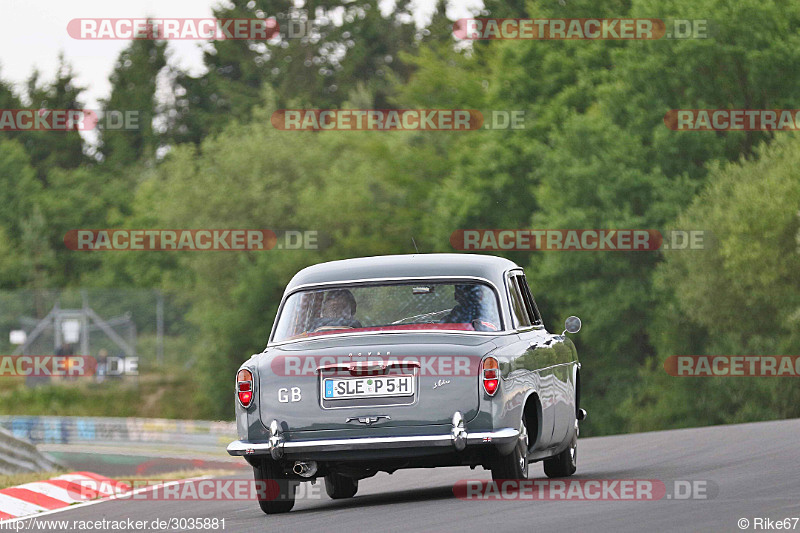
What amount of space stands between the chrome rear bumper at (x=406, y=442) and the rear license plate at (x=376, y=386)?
29cm

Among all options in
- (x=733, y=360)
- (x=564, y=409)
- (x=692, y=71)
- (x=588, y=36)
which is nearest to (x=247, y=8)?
(x=588, y=36)

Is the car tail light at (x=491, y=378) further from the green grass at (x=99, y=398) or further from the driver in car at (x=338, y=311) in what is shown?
the green grass at (x=99, y=398)

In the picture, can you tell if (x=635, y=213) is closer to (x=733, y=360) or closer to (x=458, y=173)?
(x=733, y=360)

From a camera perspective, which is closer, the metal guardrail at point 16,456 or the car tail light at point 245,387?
the car tail light at point 245,387

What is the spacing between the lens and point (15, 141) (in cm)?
10881

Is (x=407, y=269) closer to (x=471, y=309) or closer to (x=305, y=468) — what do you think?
(x=471, y=309)

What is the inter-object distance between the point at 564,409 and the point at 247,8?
9057 centimetres

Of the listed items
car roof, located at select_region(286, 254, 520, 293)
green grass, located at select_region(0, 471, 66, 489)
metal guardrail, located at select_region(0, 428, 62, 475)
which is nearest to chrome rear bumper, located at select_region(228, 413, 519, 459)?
car roof, located at select_region(286, 254, 520, 293)

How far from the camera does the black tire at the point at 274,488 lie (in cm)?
1131

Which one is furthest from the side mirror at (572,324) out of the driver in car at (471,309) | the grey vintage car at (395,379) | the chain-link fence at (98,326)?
the chain-link fence at (98,326)

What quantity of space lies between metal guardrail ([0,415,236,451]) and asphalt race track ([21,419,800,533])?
102 feet

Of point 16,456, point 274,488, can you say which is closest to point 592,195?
point 16,456

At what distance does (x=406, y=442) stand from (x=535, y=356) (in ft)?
5.00

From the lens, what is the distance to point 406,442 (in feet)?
34.9
